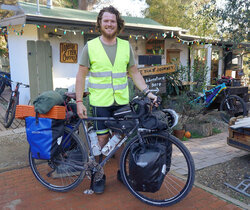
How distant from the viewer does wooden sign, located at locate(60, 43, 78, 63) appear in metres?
7.82

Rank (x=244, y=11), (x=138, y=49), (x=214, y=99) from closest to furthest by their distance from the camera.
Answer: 1. (x=244, y=11)
2. (x=214, y=99)
3. (x=138, y=49)

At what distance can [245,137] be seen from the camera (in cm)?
370

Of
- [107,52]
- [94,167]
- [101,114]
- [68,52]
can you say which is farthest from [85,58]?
[68,52]

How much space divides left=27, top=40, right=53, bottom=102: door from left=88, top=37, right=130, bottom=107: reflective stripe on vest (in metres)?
4.94

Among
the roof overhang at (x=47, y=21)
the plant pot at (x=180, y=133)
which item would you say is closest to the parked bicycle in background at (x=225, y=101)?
the plant pot at (x=180, y=133)

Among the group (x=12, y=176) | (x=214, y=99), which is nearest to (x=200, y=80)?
(x=214, y=99)

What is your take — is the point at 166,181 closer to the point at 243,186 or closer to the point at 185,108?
the point at 243,186

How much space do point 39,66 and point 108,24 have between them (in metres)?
5.24

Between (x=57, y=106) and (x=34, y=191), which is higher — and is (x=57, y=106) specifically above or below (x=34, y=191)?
above

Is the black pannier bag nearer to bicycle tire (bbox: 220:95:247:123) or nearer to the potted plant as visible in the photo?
the potted plant

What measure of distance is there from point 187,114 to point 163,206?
11.8 feet

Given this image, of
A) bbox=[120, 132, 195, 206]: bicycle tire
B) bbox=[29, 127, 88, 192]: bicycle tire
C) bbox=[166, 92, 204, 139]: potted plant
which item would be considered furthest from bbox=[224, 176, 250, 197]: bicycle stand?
bbox=[166, 92, 204, 139]: potted plant

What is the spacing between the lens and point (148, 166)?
7.68 feet

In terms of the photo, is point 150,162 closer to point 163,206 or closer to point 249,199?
point 163,206
